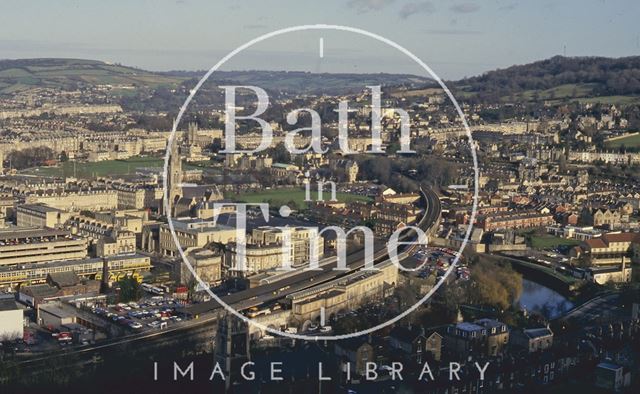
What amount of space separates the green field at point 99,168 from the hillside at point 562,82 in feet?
38.7

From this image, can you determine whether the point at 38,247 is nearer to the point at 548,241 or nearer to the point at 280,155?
the point at 548,241

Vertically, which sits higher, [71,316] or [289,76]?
[289,76]

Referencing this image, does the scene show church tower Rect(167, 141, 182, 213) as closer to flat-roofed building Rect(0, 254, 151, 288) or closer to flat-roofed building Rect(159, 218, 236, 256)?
flat-roofed building Rect(159, 218, 236, 256)

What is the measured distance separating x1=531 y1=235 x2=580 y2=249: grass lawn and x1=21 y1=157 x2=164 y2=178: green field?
747 cm

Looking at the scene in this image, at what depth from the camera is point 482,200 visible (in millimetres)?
14219

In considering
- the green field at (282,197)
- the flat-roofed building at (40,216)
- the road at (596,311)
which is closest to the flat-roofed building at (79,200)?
the flat-roofed building at (40,216)

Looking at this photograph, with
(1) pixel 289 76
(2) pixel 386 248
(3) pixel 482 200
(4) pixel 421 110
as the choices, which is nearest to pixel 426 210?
(3) pixel 482 200

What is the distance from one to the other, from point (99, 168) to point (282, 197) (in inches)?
199

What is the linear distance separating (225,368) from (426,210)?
8056mm

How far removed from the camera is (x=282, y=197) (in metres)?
14.5

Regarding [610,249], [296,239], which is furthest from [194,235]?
[610,249]

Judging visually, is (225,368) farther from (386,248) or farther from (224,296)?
(386,248)

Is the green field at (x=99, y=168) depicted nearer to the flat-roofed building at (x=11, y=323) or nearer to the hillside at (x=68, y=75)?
the flat-roofed building at (x=11, y=323)

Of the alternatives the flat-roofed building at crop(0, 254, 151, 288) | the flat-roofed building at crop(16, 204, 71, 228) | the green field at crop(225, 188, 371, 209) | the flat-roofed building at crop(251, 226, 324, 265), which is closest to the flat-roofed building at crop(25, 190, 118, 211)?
the flat-roofed building at crop(16, 204, 71, 228)
